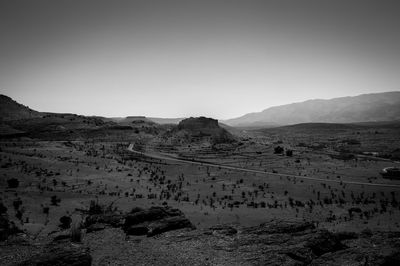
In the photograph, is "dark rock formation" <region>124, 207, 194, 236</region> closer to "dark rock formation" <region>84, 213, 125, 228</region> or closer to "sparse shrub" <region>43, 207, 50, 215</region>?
"dark rock formation" <region>84, 213, 125, 228</region>

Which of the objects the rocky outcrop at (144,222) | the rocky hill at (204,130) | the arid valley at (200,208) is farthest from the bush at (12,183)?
the rocky hill at (204,130)

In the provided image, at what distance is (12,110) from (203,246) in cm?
12336

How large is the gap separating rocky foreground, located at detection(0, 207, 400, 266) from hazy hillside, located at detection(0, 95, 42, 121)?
107905 millimetres

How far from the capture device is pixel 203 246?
11.7m

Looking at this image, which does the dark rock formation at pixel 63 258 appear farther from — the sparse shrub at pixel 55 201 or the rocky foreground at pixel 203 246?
the sparse shrub at pixel 55 201

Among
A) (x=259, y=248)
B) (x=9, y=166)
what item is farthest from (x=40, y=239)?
(x=9, y=166)

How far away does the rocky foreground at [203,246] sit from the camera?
969 centimetres

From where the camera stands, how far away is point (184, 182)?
35094mm

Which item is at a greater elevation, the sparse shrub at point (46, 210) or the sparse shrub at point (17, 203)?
the sparse shrub at point (17, 203)

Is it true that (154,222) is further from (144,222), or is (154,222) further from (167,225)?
(167,225)

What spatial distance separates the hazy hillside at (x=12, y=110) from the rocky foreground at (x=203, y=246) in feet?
354

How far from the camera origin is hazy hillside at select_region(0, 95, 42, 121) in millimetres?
101169

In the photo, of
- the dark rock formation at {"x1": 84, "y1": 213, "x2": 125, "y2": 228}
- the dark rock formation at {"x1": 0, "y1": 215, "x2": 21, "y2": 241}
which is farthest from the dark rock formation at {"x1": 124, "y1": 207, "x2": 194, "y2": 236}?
the dark rock formation at {"x1": 0, "y1": 215, "x2": 21, "y2": 241}

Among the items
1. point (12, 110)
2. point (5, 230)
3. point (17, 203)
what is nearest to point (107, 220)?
point (5, 230)
